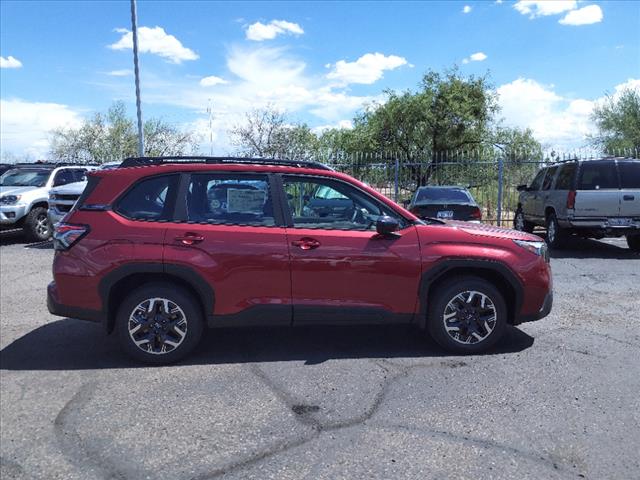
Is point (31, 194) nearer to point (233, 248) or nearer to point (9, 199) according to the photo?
point (9, 199)

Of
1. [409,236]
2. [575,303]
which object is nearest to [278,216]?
[409,236]

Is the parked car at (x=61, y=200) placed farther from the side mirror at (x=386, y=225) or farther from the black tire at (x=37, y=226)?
the side mirror at (x=386, y=225)

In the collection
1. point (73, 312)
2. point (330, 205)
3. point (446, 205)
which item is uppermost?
point (330, 205)

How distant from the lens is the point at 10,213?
40.5 feet

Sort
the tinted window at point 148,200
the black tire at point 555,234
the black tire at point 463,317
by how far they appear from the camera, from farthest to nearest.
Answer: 1. the black tire at point 555,234
2. the black tire at point 463,317
3. the tinted window at point 148,200

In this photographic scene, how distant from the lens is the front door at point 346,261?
15.3 ft

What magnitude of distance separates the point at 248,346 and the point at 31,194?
32.4 ft

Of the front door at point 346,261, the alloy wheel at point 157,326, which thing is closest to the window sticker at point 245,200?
the front door at point 346,261

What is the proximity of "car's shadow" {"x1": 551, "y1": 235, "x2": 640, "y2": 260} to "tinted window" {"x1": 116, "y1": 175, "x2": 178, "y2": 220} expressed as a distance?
331 inches

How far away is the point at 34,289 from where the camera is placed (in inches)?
305

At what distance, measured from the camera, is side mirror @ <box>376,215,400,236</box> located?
15.2 ft

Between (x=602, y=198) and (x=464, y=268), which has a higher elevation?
(x=602, y=198)

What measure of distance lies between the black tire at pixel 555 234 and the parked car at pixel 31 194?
11341 mm

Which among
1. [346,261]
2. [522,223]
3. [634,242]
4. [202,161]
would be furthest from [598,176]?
[202,161]
